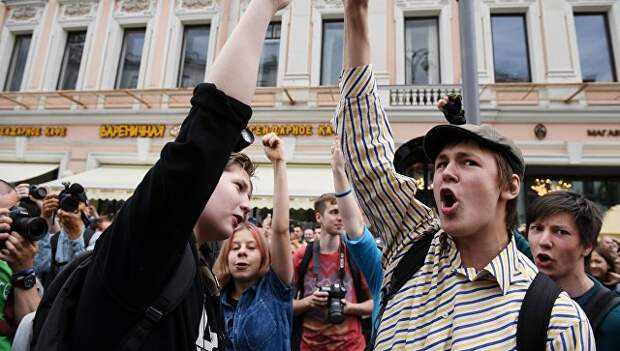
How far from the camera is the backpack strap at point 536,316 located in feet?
3.65

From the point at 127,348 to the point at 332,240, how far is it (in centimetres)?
274

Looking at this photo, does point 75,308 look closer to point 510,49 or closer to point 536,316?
point 536,316

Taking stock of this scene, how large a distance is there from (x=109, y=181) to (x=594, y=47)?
14.5 meters

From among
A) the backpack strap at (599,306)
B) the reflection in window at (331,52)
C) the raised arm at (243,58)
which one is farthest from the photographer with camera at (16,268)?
the reflection in window at (331,52)

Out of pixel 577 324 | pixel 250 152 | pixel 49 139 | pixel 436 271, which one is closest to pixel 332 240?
pixel 436 271

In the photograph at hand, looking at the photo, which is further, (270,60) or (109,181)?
(270,60)

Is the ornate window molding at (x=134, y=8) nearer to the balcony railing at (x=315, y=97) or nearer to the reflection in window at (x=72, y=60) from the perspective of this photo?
the reflection in window at (x=72, y=60)

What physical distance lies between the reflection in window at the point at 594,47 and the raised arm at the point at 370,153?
487 inches

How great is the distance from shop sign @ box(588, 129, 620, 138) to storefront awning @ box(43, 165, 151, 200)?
1224cm

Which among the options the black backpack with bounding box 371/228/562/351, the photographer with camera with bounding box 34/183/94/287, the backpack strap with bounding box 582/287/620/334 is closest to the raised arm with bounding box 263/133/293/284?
the black backpack with bounding box 371/228/562/351

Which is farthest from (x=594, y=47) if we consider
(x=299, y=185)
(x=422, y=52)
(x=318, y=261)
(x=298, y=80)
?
(x=318, y=261)

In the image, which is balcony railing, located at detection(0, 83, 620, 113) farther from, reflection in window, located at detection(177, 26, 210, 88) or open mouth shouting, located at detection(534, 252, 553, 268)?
open mouth shouting, located at detection(534, 252, 553, 268)

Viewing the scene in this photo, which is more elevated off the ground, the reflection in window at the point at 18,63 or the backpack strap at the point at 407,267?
the reflection in window at the point at 18,63

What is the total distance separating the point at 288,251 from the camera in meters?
2.35
